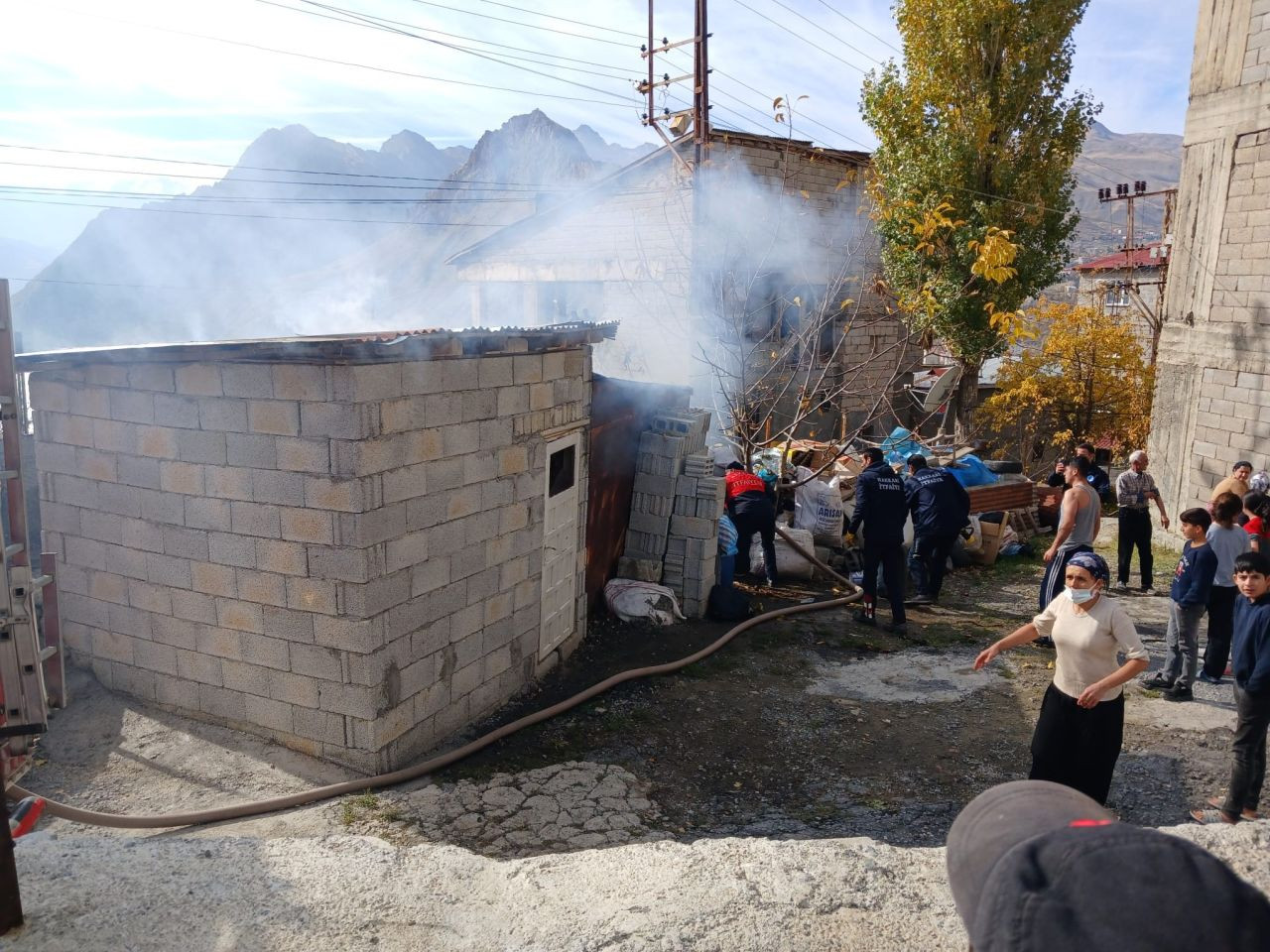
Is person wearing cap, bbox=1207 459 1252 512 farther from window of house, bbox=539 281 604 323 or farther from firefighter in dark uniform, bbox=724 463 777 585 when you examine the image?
window of house, bbox=539 281 604 323

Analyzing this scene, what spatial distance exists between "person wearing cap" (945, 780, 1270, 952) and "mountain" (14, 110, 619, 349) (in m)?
20.7

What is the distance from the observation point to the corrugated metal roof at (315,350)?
509 cm

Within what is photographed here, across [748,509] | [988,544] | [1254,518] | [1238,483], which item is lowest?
[988,544]

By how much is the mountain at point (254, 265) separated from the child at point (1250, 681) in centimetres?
1830

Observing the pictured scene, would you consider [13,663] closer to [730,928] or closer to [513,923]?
[513,923]

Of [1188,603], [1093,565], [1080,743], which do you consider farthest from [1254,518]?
[1080,743]

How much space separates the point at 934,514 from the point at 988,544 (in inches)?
93.2

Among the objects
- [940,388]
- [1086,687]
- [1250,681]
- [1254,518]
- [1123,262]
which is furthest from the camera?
[1123,262]

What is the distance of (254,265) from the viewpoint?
36.3m

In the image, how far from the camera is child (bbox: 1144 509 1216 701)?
6.44 metres

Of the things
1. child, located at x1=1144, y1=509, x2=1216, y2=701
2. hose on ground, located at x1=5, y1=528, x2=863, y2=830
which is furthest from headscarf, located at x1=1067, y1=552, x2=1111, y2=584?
hose on ground, located at x1=5, y1=528, x2=863, y2=830

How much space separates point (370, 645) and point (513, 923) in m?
2.57

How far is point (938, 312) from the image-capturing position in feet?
54.6

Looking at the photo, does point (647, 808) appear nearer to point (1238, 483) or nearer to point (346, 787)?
point (346, 787)
